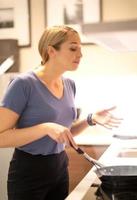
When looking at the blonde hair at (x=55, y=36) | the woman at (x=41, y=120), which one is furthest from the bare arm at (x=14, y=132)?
the blonde hair at (x=55, y=36)

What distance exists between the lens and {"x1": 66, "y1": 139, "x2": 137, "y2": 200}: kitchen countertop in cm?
137

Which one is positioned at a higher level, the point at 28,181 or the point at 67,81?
the point at 67,81

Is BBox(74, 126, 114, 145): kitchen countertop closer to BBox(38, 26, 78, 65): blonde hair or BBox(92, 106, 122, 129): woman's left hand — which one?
BBox(92, 106, 122, 129): woman's left hand

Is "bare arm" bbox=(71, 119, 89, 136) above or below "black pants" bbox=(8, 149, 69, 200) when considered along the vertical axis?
above

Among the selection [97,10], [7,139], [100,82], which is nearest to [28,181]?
[7,139]

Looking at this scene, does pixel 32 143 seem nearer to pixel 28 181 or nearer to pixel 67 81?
pixel 28 181

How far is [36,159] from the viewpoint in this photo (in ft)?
5.57

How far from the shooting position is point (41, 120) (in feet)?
5.56

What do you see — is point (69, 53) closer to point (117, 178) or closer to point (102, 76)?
point (117, 178)

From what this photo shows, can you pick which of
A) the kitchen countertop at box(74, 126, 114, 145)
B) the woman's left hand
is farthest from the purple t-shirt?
the kitchen countertop at box(74, 126, 114, 145)

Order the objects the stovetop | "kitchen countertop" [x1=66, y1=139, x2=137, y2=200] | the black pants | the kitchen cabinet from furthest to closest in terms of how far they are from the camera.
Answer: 1. the kitchen cabinet
2. the black pants
3. "kitchen countertop" [x1=66, y1=139, x2=137, y2=200]
4. the stovetop

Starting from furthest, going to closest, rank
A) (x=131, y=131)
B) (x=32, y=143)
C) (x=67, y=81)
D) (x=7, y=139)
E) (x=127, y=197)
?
(x=131, y=131), (x=67, y=81), (x=32, y=143), (x=7, y=139), (x=127, y=197)

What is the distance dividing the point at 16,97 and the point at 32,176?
37cm

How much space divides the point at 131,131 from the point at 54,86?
648 mm
